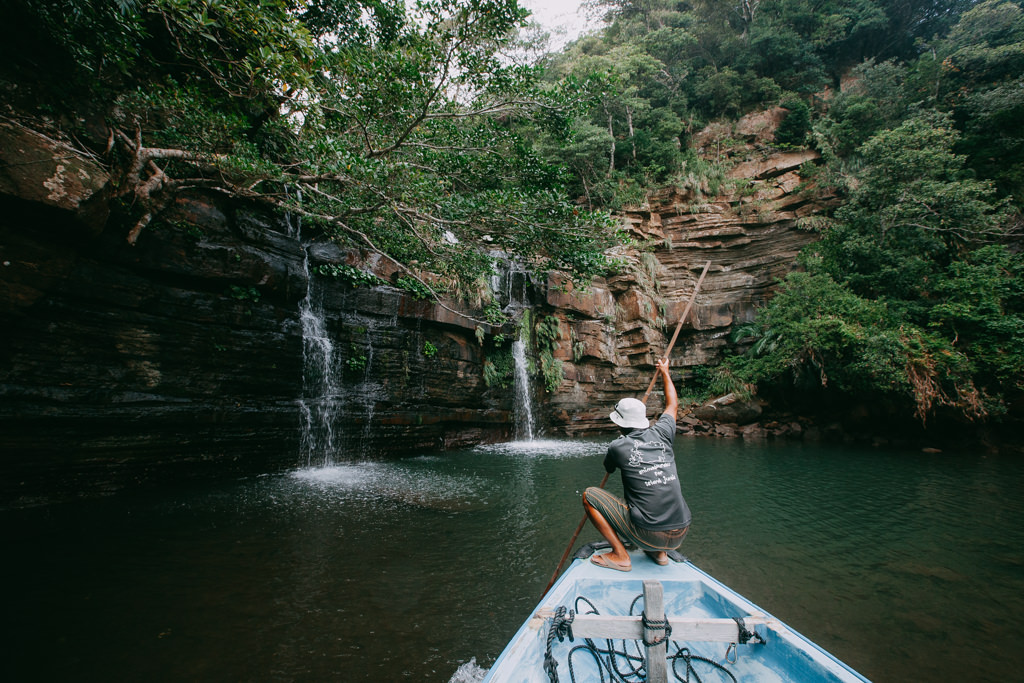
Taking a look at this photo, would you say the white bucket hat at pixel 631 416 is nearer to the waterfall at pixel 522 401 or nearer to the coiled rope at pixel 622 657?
the coiled rope at pixel 622 657

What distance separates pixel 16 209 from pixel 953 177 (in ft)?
69.8

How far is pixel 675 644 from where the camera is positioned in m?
2.41

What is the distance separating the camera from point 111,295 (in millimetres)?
6145

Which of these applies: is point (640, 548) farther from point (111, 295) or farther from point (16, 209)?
point (111, 295)

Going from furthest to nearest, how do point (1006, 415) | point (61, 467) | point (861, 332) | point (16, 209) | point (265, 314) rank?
point (861, 332) < point (1006, 415) < point (265, 314) < point (61, 467) < point (16, 209)

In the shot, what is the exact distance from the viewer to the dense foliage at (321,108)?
5.39m

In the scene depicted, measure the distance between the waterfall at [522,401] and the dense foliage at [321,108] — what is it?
15.0 ft

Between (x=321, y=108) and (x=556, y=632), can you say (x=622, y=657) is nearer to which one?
(x=556, y=632)

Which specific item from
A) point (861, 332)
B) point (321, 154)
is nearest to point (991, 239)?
point (861, 332)

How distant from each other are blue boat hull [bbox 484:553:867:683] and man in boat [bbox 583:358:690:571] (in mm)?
168

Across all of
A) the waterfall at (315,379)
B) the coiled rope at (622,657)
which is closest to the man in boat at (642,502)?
the coiled rope at (622,657)

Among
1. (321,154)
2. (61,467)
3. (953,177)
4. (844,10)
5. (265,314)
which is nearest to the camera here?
(61,467)

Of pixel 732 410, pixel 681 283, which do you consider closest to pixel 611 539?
pixel 732 410

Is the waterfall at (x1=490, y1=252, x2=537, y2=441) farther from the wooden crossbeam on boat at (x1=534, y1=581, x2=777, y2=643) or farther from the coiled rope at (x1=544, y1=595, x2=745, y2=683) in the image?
the wooden crossbeam on boat at (x1=534, y1=581, x2=777, y2=643)
